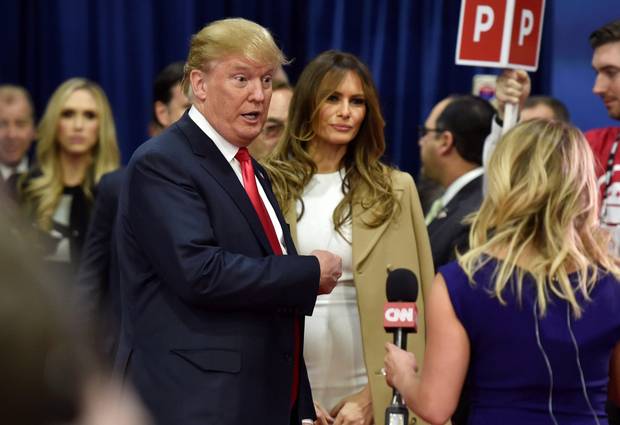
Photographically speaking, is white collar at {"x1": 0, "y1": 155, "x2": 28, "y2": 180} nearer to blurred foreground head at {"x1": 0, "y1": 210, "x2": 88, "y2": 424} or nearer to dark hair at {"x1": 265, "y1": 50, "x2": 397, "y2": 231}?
dark hair at {"x1": 265, "y1": 50, "x2": 397, "y2": 231}

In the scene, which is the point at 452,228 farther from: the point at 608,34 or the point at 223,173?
the point at 223,173

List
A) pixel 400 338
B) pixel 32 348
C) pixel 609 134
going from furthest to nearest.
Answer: pixel 609 134 → pixel 400 338 → pixel 32 348

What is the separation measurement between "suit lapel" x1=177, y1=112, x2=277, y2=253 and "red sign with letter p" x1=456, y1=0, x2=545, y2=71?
1.79 meters

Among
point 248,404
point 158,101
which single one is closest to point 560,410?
point 248,404

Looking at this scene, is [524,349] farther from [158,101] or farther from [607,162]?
[158,101]

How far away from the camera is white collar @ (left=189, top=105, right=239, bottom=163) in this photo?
9.41 feet

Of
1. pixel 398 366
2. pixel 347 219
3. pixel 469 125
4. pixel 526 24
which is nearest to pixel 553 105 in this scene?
pixel 469 125

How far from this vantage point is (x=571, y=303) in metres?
2.36

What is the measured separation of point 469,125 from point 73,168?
1853 mm

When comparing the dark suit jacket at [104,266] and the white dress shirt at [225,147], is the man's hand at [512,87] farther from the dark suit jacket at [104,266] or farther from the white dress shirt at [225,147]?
the white dress shirt at [225,147]

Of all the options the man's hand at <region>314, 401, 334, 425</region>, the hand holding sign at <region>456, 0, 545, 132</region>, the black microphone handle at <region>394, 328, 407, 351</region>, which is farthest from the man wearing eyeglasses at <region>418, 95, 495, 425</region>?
the black microphone handle at <region>394, 328, 407, 351</region>

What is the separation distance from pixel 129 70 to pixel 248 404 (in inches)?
186

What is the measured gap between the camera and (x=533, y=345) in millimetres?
2357

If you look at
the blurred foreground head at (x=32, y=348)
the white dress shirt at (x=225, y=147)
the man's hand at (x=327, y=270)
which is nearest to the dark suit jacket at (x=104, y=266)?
the white dress shirt at (x=225, y=147)
